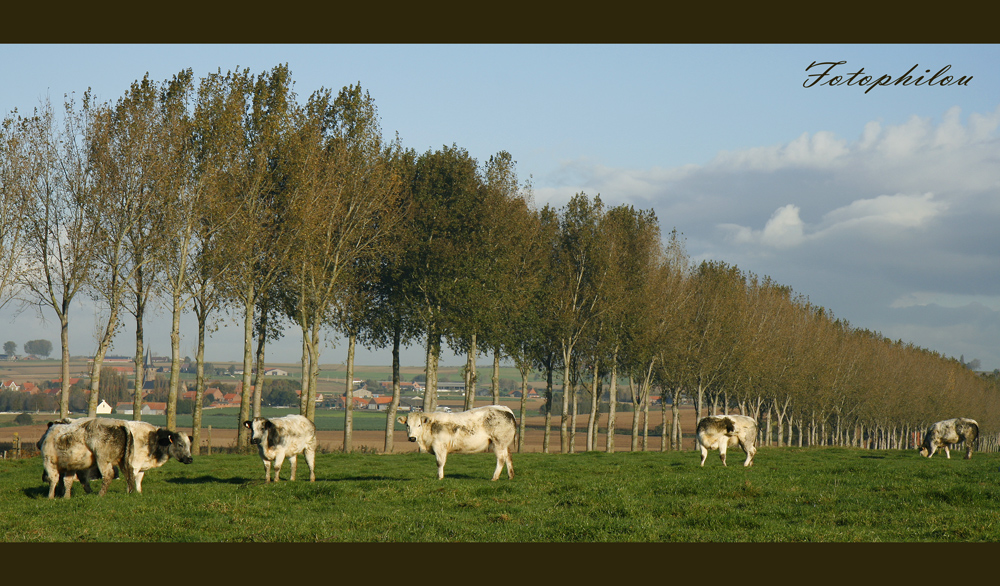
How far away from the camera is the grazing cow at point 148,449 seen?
20234mm

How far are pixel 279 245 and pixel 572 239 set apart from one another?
26200mm

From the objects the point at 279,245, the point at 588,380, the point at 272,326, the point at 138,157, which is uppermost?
the point at 138,157

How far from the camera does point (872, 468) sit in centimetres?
2623

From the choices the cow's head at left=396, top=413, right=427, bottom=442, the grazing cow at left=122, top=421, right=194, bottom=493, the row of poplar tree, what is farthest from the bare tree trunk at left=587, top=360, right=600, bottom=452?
the grazing cow at left=122, top=421, right=194, bottom=493

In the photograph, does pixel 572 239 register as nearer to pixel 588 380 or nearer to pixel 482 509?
pixel 588 380

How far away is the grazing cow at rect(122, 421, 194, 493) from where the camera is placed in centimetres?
2023

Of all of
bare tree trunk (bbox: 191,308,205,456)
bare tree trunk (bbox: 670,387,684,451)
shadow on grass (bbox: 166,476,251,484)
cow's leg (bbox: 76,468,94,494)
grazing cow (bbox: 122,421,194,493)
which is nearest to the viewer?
grazing cow (bbox: 122,421,194,493)

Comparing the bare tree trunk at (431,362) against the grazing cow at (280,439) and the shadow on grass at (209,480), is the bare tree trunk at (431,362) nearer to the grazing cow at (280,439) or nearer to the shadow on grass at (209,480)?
the shadow on grass at (209,480)

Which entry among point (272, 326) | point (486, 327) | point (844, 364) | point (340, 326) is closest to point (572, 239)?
point (486, 327)

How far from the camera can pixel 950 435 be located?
3919cm

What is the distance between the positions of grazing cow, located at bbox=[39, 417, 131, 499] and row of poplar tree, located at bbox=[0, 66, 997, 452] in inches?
612

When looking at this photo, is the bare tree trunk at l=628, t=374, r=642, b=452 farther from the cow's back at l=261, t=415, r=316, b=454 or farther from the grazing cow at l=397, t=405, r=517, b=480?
the cow's back at l=261, t=415, r=316, b=454

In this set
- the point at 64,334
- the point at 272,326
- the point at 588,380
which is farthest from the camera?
the point at 588,380

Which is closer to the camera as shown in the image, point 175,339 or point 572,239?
point 175,339
